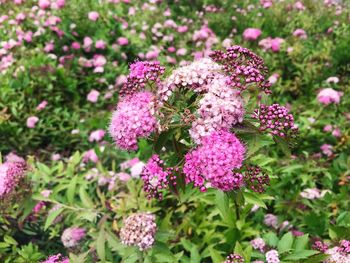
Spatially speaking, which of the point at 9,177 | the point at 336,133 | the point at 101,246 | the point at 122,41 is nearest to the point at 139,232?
the point at 101,246

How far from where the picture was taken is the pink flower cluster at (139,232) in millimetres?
2076

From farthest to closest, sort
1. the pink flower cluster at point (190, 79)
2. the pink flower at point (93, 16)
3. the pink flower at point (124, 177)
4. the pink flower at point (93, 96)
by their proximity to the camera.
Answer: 1. the pink flower at point (93, 16)
2. the pink flower at point (93, 96)
3. the pink flower at point (124, 177)
4. the pink flower cluster at point (190, 79)

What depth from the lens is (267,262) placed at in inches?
81.5

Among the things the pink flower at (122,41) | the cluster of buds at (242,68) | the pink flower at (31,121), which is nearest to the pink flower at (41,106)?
the pink flower at (31,121)

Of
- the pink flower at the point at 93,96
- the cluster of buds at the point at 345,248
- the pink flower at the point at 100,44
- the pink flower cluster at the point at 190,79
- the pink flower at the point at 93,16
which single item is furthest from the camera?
the pink flower at the point at 93,16

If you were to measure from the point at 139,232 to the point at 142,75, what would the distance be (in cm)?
84

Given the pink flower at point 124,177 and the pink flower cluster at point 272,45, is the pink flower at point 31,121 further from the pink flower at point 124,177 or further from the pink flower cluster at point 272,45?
the pink flower cluster at point 272,45

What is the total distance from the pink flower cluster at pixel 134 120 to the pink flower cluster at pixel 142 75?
4 centimetres

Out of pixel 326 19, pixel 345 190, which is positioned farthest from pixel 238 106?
pixel 326 19

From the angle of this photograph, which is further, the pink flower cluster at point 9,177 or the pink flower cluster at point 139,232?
the pink flower cluster at point 9,177

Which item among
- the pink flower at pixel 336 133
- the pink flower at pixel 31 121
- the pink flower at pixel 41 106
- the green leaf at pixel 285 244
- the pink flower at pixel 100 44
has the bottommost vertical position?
the pink flower at pixel 31 121

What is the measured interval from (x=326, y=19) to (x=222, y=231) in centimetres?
441

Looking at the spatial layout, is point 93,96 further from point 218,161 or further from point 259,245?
point 218,161

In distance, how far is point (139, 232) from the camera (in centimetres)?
210
